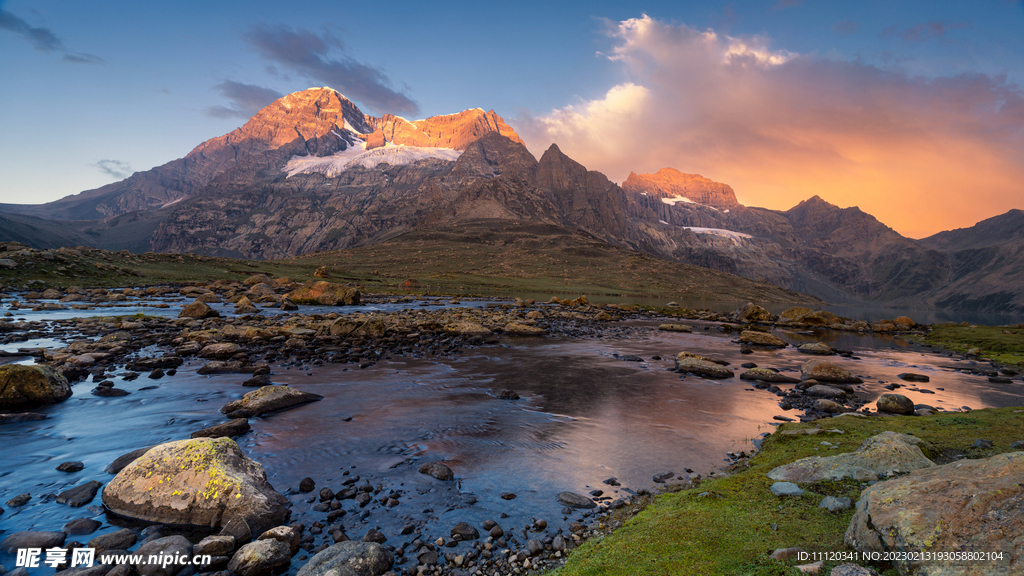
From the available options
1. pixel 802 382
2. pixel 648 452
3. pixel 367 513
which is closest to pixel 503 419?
pixel 648 452

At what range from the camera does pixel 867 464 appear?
10547 mm

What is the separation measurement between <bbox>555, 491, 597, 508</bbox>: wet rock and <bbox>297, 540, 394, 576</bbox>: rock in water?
4.87m

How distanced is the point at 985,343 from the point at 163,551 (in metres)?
75.3

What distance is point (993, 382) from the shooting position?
3053cm

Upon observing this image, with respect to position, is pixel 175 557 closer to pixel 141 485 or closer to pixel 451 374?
pixel 141 485

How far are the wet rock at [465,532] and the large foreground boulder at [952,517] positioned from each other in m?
7.31

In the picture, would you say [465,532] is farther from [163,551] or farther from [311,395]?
[311,395]

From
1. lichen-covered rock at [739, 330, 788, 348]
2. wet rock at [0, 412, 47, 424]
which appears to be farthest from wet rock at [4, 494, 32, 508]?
lichen-covered rock at [739, 330, 788, 348]

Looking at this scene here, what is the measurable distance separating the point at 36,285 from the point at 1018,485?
9755 cm

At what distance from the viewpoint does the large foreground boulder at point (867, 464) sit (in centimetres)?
1034

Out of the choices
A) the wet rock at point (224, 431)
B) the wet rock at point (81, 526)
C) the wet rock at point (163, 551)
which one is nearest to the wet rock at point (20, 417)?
the wet rock at point (224, 431)

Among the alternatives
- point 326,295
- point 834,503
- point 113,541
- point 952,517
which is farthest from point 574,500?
point 326,295

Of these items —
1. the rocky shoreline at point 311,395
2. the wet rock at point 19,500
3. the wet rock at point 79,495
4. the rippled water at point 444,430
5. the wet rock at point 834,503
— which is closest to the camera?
the wet rock at point 834,503

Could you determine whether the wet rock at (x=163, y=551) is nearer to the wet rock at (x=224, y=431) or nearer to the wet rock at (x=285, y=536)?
the wet rock at (x=285, y=536)
